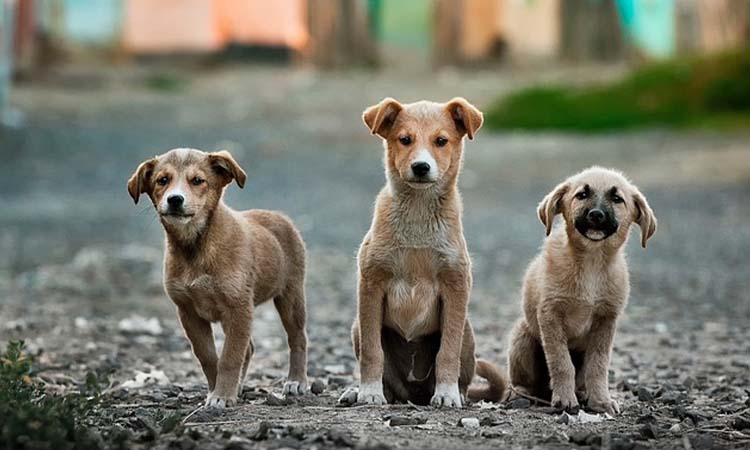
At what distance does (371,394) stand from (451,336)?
46 centimetres

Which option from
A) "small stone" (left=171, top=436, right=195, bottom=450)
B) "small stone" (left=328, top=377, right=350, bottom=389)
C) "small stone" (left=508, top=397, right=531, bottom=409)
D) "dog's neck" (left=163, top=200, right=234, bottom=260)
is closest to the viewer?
"small stone" (left=171, top=436, right=195, bottom=450)

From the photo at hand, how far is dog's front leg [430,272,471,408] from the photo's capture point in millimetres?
6516

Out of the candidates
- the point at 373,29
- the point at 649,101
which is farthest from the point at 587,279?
the point at 373,29

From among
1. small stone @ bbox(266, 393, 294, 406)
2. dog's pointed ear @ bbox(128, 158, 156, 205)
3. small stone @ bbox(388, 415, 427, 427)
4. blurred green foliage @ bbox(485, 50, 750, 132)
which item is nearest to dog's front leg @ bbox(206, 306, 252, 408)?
small stone @ bbox(266, 393, 294, 406)

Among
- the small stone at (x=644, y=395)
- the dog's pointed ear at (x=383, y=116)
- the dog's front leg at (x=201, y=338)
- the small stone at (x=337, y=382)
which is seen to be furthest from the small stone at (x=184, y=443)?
the small stone at (x=644, y=395)

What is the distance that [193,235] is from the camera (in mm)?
6520

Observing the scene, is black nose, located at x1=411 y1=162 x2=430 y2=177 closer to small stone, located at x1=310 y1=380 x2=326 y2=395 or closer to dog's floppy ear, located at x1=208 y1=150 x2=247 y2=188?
dog's floppy ear, located at x1=208 y1=150 x2=247 y2=188

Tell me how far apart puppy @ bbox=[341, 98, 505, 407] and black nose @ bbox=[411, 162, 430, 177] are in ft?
0.08

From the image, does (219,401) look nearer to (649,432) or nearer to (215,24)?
(649,432)

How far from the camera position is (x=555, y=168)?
2025cm

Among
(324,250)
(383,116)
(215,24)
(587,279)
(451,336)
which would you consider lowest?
(324,250)

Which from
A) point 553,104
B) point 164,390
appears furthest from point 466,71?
point 164,390

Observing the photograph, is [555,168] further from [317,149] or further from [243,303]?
[243,303]

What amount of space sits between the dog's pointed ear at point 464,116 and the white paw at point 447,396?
1190 millimetres
